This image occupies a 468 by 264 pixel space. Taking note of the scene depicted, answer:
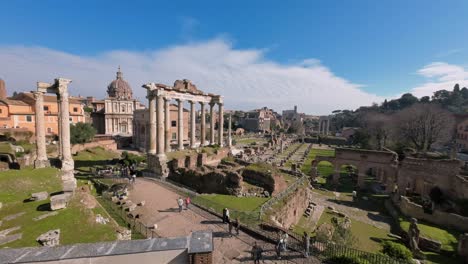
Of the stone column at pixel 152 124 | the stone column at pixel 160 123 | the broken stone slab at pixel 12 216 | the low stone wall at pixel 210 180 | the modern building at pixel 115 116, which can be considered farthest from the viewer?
the modern building at pixel 115 116

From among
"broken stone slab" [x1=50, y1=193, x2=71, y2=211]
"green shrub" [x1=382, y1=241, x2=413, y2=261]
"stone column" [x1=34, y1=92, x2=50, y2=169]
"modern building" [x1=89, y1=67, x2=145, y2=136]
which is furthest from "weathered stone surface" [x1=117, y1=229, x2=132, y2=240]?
"modern building" [x1=89, y1=67, x2=145, y2=136]

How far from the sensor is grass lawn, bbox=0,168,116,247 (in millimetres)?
9219

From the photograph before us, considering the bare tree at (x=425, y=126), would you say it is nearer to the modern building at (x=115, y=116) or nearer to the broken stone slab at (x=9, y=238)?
the broken stone slab at (x=9, y=238)

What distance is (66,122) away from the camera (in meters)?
18.4

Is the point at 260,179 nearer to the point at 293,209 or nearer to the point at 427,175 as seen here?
the point at 293,209

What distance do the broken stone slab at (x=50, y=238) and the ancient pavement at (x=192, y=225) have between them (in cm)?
412

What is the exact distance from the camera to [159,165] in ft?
75.3

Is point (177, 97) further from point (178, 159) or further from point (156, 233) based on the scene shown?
point (156, 233)

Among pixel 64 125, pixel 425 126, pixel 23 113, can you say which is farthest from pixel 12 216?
pixel 425 126

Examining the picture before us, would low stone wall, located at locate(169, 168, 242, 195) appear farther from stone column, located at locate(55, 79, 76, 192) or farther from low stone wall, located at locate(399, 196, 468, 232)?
low stone wall, located at locate(399, 196, 468, 232)

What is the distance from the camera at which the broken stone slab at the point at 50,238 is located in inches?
335

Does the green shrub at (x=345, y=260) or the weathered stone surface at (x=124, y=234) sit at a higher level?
the weathered stone surface at (x=124, y=234)

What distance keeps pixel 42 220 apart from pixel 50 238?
7.77 feet

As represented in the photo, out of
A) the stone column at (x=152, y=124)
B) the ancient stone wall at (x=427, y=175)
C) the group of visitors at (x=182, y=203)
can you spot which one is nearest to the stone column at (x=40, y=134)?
the stone column at (x=152, y=124)
